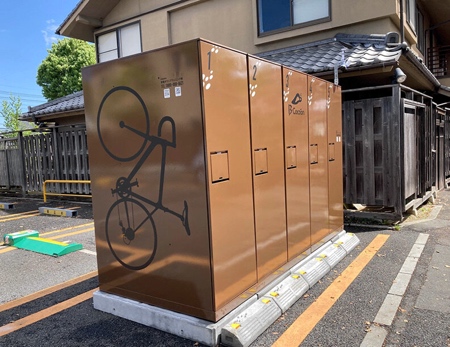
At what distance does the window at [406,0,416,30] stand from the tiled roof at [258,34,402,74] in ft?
9.06

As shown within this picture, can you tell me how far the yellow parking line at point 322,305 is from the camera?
2.84 meters

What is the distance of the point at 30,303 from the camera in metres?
3.67

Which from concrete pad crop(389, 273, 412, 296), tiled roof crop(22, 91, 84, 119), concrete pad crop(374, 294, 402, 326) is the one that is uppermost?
tiled roof crop(22, 91, 84, 119)

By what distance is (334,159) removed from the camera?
16.7ft

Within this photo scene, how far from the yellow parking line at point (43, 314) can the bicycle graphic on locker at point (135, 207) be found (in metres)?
0.89

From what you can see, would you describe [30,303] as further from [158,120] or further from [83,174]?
[83,174]

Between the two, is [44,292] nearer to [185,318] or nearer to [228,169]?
[185,318]

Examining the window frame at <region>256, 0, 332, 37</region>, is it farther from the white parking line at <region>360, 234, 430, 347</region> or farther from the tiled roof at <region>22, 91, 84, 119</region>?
the white parking line at <region>360, 234, 430, 347</region>

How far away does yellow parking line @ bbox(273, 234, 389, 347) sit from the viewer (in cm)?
284

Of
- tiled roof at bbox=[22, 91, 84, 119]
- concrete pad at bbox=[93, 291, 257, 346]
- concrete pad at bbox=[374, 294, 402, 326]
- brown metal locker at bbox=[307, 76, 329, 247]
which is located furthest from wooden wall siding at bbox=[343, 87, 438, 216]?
tiled roof at bbox=[22, 91, 84, 119]

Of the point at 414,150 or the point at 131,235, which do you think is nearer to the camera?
the point at 131,235

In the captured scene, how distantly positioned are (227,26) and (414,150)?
636 centimetres

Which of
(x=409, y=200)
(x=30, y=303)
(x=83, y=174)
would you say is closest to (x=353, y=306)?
(x=30, y=303)

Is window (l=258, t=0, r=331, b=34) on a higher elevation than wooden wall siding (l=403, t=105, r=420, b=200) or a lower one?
higher
